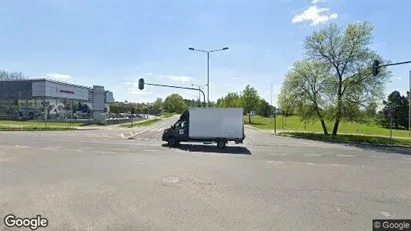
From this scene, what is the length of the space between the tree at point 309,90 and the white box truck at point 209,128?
15.2 meters

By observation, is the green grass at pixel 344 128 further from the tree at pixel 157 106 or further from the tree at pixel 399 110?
the tree at pixel 157 106

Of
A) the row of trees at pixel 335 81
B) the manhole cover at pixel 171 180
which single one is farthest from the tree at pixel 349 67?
the manhole cover at pixel 171 180

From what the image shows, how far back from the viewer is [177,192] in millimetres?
8359

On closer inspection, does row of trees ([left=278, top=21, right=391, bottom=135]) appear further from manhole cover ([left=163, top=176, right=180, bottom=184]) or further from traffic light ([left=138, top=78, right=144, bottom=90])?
manhole cover ([left=163, top=176, right=180, bottom=184])

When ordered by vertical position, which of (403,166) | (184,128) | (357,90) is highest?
(357,90)

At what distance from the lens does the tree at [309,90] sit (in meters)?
33.9

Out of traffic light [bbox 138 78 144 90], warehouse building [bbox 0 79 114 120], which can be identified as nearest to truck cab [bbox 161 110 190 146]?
traffic light [bbox 138 78 144 90]

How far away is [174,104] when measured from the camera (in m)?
157

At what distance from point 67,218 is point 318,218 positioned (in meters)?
5.19

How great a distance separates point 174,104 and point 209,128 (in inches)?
5341

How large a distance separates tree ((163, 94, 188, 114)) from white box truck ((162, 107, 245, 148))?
132 m

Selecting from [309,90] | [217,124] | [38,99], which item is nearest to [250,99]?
[309,90]

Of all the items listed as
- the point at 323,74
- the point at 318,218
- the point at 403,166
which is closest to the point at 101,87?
the point at 323,74

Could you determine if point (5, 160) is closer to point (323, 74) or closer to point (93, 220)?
point (93, 220)
